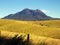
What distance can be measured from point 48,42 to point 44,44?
1.45 metres

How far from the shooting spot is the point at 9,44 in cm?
1424

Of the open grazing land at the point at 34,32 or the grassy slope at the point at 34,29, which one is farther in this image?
the grassy slope at the point at 34,29

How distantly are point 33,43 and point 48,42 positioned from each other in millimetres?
2095

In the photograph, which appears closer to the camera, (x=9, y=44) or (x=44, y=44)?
(x=9, y=44)

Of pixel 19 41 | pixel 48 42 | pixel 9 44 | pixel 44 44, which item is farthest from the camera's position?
pixel 48 42

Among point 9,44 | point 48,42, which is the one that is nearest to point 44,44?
point 48,42

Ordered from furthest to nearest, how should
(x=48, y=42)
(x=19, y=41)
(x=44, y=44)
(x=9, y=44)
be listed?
(x=48, y=42)
(x=44, y=44)
(x=9, y=44)
(x=19, y=41)

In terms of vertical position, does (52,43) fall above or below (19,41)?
below

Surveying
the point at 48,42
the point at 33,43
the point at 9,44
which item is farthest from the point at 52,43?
the point at 9,44

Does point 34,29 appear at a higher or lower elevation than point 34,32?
higher

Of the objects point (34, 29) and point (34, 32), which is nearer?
point (34, 32)

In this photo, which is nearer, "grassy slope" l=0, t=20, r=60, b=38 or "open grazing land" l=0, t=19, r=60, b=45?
"open grazing land" l=0, t=19, r=60, b=45

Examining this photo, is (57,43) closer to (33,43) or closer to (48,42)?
(48,42)

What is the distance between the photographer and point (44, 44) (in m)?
20.9
